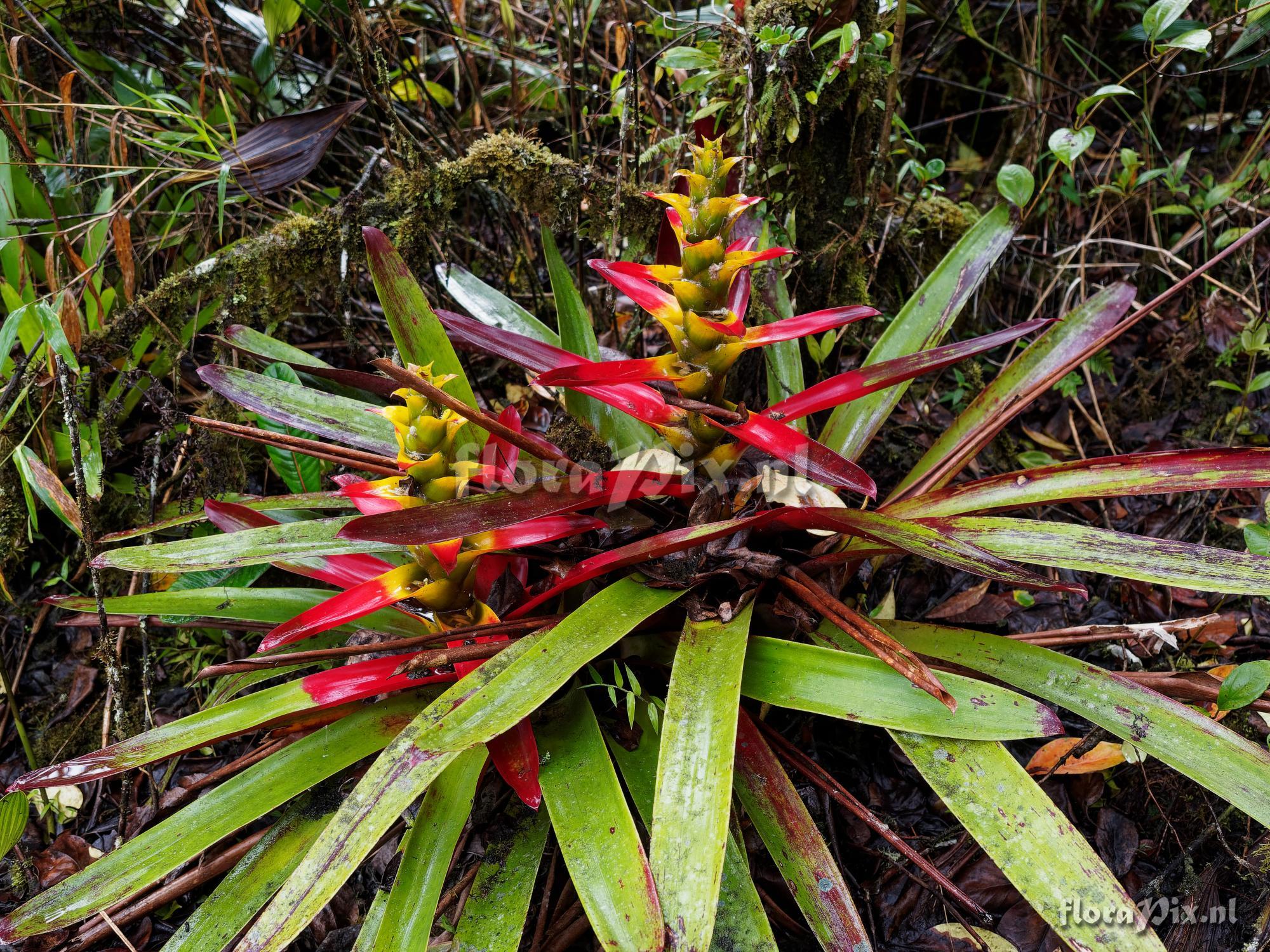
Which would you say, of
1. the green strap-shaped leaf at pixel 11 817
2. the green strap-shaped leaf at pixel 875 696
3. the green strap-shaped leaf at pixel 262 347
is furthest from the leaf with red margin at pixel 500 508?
the green strap-shaped leaf at pixel 11 817

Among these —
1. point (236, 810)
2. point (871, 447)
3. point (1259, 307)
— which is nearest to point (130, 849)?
point (236, 810)

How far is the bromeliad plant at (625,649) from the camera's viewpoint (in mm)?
1143

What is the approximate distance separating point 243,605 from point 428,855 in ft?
2.08

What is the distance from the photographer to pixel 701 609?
4.70 ft

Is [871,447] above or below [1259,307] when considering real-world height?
below

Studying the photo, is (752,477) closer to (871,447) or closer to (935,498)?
(935,498)

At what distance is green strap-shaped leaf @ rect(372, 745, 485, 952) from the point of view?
3.91 feet

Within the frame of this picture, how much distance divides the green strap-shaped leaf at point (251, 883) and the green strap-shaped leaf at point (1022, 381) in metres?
1.29

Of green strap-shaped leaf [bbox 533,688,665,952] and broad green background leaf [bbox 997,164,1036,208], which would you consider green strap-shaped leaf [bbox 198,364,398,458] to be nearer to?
green strap-shaped leaf [bbox 533,688,665,952]

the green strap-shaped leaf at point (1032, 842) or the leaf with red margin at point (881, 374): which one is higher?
the leaf with red margin at point (881, 374)

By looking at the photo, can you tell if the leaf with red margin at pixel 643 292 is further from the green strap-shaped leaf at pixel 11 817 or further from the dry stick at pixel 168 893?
the green strap-shaped leaf at pixel 11 817

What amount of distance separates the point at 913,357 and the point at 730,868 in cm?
90

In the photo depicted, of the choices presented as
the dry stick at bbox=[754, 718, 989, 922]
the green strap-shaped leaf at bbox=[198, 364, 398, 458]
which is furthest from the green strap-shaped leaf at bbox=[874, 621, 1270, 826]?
the green strap-shaped leaf at bbox=[198, 364, 398, 458]

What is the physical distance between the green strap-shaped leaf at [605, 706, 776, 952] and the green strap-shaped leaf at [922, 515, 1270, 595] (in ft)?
2.03
